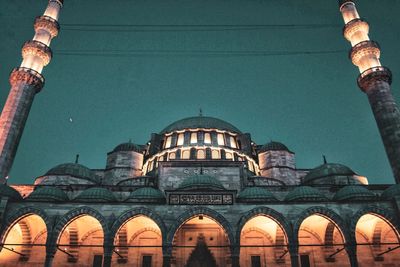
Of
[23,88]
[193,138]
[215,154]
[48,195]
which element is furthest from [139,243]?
[23,88]

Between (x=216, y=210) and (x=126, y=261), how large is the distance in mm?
6942

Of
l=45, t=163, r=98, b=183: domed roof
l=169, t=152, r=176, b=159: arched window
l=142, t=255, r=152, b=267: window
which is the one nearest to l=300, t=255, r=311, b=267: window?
l=142, t=255, r=152, b=267: window

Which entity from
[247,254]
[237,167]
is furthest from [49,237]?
[237,167]

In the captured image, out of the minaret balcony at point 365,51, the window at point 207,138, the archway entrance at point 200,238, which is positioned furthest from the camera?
the window at point 207,138

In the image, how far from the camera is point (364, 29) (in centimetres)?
2756

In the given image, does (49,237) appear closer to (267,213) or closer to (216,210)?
(216,210)

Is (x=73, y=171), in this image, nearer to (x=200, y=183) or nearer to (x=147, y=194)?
(x=147, y=194)

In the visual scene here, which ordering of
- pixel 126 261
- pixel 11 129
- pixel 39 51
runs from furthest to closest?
pixel 39 51 < pixel 11 129 < pixel 126 261

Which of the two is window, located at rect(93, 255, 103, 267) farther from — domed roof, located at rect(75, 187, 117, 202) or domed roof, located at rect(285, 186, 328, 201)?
domed roof, located at rect(285, 186, 328, 201)

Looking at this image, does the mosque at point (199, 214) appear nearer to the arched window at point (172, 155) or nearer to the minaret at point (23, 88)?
the minaret at point (23, 88)

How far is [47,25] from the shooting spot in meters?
28.0

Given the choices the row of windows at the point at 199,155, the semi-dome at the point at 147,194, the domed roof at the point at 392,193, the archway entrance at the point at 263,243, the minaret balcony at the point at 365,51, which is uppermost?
the minaret balcony at the point at 365,51

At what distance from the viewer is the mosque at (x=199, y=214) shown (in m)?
15.9

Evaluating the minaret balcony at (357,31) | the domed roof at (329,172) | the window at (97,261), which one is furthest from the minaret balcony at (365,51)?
the window at (97,261)
